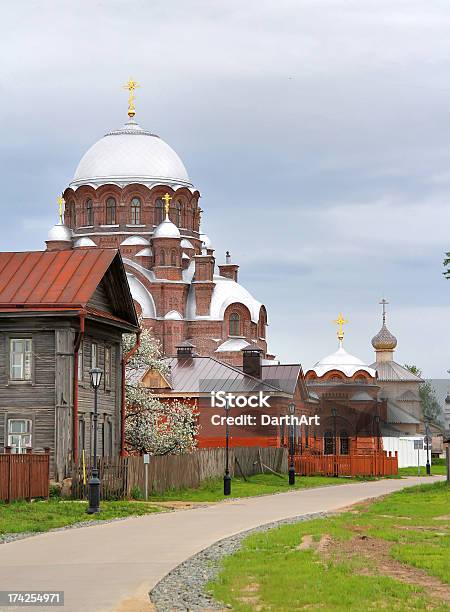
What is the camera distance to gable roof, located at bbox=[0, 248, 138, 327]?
113 ft

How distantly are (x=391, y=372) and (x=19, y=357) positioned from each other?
8400 centimetres

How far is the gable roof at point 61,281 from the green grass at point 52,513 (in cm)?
644

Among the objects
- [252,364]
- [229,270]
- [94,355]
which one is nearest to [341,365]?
[229,270]

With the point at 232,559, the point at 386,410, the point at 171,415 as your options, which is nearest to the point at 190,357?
the point at 171,415

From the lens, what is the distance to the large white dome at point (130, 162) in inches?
3482

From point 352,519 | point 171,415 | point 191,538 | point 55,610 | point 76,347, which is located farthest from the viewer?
point 171,415

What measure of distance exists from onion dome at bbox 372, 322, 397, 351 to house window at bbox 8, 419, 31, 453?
85.2m

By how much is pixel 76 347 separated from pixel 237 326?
5438 centimetres

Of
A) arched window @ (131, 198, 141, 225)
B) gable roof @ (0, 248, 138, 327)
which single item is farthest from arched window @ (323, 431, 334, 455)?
gable roof @ (0, 248, 138, 327)

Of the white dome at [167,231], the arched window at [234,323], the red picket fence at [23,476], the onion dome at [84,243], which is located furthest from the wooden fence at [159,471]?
the onion dome at [84,243]

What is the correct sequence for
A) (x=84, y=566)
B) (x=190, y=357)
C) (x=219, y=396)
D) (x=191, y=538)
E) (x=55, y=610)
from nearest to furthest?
(x=55, y=610) → (x=84, y=566) → (x=191, y=538) → (x=219, y=396) → (x=190, y=357)

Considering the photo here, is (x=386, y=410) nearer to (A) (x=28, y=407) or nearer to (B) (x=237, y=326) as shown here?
(B) (x=237, y=326)

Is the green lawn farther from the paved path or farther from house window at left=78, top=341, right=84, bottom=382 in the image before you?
house window at left=78, top=341, right=84, bottom=382

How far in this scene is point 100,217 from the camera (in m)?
88.4
